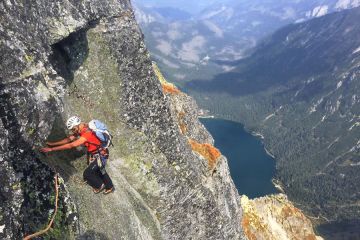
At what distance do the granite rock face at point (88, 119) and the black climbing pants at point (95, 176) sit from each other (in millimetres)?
715

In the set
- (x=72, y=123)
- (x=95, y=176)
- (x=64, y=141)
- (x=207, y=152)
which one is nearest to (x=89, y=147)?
(x=64, y=141)

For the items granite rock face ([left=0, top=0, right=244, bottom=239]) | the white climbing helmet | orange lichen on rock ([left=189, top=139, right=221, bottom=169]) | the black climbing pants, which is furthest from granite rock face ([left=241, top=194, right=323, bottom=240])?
the white climbing helmet

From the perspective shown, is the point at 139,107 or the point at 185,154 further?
the point at 185,154

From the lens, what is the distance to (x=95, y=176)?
24.3 metres

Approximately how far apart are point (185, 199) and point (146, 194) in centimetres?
333

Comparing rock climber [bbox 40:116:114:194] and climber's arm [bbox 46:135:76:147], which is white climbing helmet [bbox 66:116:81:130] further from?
climber's arm [bbox 46:135:76:147]

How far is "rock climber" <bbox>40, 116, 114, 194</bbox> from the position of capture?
2148 centimetres

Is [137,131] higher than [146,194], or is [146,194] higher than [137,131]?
[137,131]

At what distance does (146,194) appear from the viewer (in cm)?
3259

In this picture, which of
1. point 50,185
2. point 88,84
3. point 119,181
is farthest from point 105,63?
point 50,185

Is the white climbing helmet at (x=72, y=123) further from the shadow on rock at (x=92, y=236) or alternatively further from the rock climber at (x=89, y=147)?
the shadow on rock at (x=92, y=236)

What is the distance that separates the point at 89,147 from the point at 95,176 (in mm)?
2161

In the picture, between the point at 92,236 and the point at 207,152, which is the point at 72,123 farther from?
the point at 207,152

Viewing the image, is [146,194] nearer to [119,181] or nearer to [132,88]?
[119,181]
